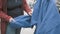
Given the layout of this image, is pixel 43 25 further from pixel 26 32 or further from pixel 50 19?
pixel 26 32

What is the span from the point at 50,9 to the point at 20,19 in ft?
1.63

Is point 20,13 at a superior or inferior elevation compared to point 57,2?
inferior

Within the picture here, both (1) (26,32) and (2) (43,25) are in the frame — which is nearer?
(2) (43,25)

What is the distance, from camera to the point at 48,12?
1653mm

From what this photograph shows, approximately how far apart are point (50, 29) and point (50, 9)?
182 millimetres

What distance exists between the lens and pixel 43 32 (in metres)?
1.68

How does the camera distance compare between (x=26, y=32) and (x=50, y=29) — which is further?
(x=26, y=32)

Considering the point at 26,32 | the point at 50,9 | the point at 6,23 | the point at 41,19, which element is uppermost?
the point at 50,9

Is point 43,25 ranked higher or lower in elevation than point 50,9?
lower

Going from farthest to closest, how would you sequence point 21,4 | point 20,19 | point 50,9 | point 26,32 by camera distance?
point 26,32
point 21,4
point 20,19
point 50,9

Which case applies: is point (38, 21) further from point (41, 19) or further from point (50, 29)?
point (50, 29)

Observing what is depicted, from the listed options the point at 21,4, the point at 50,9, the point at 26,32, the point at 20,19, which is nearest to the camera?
the point at 50,9

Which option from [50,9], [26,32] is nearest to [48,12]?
[50,9]

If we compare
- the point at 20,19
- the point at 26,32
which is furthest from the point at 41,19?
the point at 26,32
